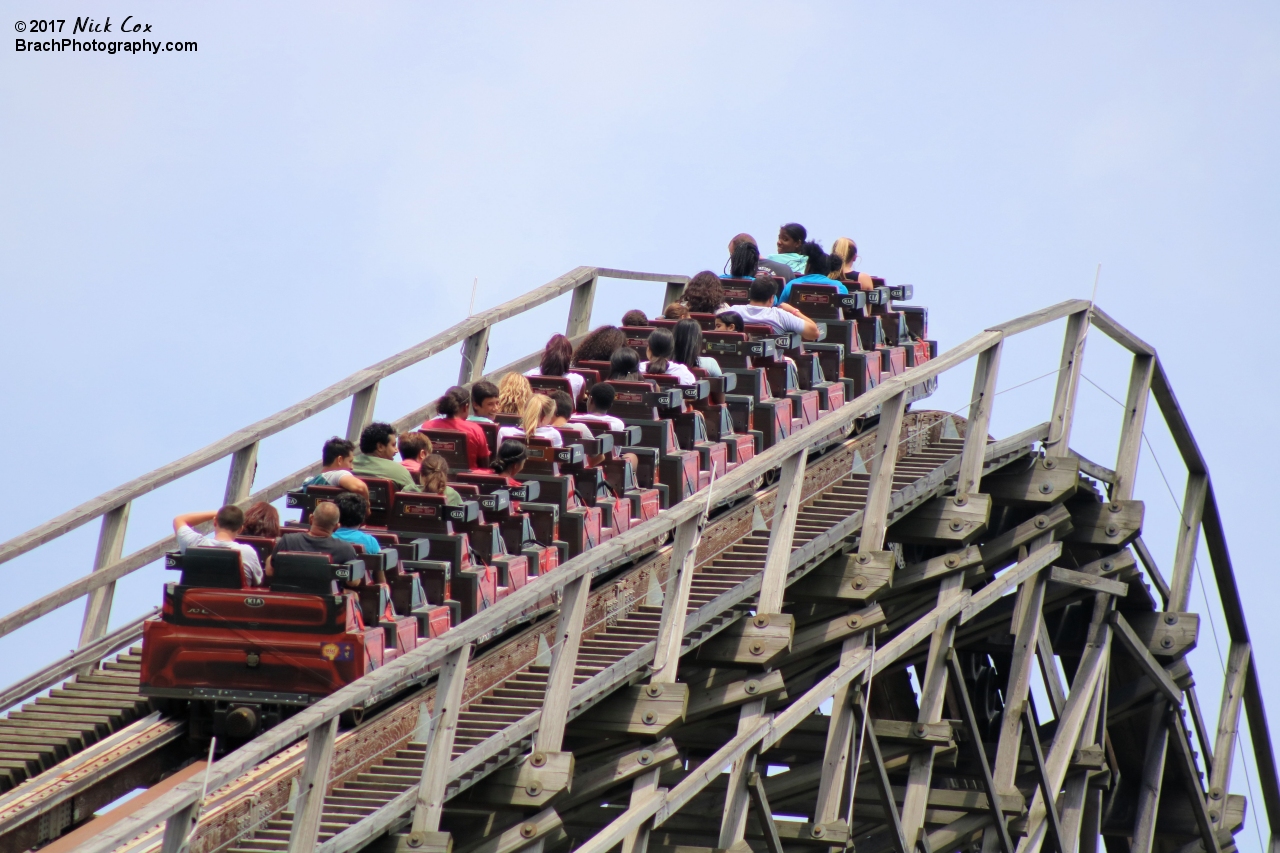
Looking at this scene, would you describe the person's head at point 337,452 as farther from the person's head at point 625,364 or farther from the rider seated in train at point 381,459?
the person's head at point 625,364

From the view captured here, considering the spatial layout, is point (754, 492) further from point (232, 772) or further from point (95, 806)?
point (232, 772)

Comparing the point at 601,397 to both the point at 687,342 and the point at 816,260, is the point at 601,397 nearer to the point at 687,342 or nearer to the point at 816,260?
the point at 687,342

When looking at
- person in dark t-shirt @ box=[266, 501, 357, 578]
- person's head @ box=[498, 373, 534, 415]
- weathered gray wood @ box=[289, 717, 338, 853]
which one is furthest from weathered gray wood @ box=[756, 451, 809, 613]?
weathered gray wood @ box=[289, 717, 338, 853]

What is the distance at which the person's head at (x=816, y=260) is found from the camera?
671 inches

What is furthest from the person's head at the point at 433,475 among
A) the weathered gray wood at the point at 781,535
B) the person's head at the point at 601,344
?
the person's head at the point at 601,344

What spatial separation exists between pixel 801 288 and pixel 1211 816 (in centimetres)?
581

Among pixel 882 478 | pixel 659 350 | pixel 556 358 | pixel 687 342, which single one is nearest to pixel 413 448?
pixel 556 358

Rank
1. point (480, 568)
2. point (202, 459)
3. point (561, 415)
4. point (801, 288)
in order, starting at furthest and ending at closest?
point (801, 288)
point (561, 415)
point (202, 459)
point (480, 568)

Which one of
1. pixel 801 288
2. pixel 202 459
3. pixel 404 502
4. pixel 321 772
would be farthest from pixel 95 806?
pixel 801 288

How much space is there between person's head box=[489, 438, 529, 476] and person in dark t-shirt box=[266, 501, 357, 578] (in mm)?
1670

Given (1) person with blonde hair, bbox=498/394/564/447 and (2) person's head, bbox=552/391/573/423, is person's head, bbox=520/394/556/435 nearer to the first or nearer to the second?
(1) person with blonde hair, bbox=498/394/564/447

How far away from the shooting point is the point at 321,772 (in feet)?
28.1

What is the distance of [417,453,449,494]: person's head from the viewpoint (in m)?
11.6

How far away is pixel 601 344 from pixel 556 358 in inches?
31.6
